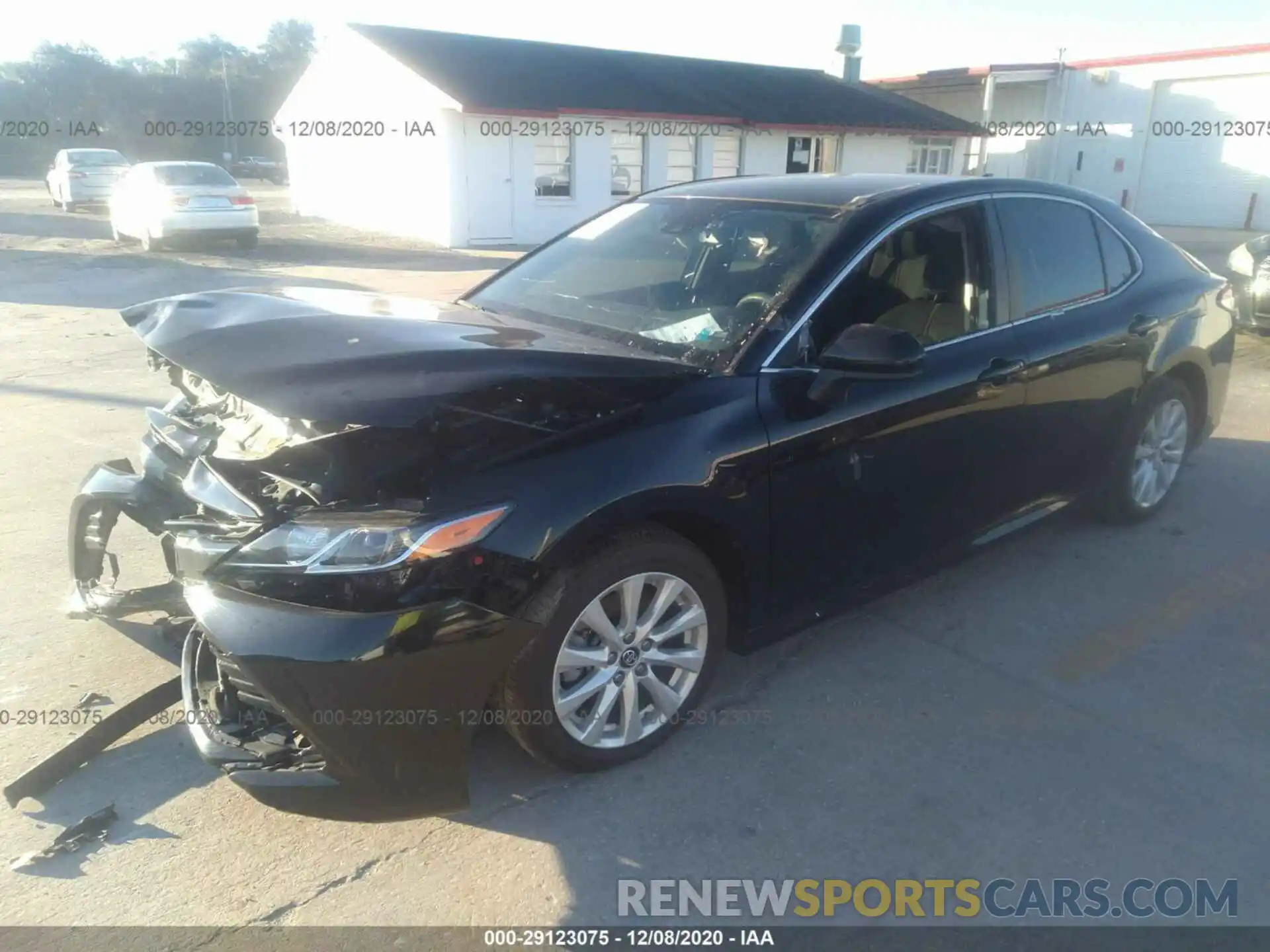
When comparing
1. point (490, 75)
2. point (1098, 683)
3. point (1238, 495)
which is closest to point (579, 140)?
point (490, 75)

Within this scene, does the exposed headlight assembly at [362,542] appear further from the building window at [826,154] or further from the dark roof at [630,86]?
the building window at [826,154]

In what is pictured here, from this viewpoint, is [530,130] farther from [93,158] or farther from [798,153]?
[93,158]

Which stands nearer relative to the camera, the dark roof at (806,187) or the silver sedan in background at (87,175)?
the dark roof at (806,187)

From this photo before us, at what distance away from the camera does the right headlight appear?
9.75m

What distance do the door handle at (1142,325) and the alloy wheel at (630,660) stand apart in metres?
2.77

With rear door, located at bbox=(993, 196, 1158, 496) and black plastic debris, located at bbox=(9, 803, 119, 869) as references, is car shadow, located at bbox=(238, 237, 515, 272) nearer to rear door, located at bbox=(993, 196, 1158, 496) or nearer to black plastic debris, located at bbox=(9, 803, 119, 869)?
rear door, located at bbox=(993, 196, 1158, 496)

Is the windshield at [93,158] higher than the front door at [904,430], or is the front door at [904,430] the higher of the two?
the windshield at [93,158]

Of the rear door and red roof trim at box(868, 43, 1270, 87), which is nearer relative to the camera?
the rear door

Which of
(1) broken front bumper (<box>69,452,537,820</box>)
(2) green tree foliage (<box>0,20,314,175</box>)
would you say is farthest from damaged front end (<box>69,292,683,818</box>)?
(2) green tree foliage (<box>0,20,314,175</box>)

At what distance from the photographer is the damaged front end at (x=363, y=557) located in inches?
95.7

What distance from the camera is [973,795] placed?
9.82 feet

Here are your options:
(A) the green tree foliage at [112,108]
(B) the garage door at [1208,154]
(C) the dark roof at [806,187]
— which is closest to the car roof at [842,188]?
(C) the dark roof at [806,187]

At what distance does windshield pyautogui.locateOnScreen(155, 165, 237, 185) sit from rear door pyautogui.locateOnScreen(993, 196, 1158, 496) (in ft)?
56.6

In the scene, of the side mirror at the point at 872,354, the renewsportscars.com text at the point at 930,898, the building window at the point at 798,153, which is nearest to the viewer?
the renewsportscars.com text at the point at 930,898
